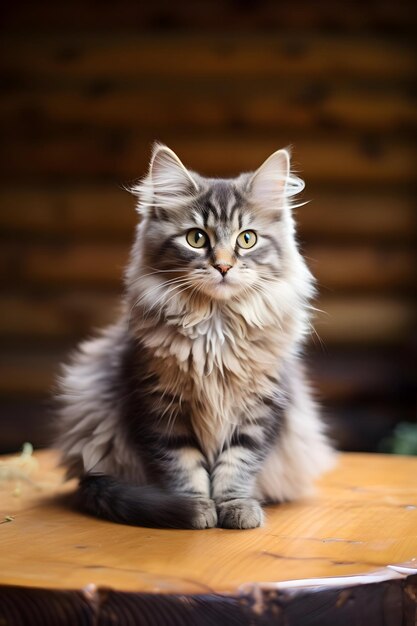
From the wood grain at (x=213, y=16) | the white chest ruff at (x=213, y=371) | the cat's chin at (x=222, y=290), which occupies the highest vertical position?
the wood grain at (x=213, y=16)

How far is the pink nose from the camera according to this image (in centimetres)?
149

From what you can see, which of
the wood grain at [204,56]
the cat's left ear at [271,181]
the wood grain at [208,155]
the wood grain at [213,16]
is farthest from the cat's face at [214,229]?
the wood grain at [213,16]

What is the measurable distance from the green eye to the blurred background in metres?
2.44

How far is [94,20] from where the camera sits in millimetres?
A: 4031

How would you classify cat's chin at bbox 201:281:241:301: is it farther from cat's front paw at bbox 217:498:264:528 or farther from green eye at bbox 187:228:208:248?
cat's front paw at bbox 217:498:264:528

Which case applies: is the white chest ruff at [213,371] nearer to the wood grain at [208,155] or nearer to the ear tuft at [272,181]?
the ear tuft at [272,181]

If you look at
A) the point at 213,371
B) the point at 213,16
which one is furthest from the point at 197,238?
the point at 213,16

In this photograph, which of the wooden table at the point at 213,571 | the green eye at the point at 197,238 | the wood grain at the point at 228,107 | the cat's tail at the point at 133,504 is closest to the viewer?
the wooden table at the point at 213,571

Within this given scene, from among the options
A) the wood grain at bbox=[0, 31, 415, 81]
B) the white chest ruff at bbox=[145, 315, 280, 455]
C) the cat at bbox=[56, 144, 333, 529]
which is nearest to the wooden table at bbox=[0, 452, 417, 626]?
the cat at bbox=[56, 144, 333, 529]

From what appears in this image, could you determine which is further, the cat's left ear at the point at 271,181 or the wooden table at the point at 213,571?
the cat's left ear at the point at 271,181

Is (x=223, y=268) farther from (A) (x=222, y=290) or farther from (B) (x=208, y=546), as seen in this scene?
(B) (x=208, y=546)

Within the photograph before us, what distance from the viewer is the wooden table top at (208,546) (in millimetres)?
1115

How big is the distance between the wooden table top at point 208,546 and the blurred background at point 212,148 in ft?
7.27

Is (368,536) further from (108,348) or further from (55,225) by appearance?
(55,225)
